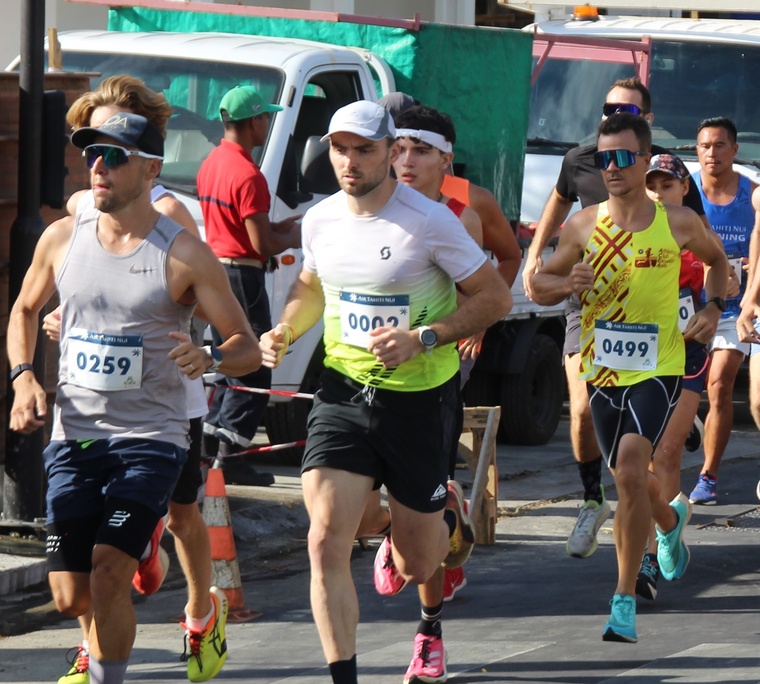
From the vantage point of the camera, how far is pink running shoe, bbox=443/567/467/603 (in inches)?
289

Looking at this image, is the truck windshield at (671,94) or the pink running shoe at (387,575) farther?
the truck windshield at (671,94)

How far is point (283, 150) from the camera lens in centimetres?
993

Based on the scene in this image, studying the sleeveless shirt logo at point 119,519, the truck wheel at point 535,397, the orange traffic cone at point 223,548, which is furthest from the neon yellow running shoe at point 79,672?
the truck wheel at point 535,397

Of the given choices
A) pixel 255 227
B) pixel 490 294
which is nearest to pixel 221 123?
pixel 255 227

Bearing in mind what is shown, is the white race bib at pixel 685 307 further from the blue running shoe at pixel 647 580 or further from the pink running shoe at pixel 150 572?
the pink running shoe at pixel 150 572

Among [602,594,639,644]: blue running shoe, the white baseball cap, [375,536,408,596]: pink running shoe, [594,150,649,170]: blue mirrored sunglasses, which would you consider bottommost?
[602,594,639,644]: blue running shoe

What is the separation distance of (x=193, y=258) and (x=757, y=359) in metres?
4.13

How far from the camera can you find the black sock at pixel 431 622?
20.5 feet

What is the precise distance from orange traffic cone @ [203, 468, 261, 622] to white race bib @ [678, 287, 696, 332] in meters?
2.31

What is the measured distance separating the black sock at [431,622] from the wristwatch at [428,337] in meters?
1.10

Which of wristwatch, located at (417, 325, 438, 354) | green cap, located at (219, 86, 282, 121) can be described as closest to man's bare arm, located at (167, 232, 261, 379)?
wristwatch, located at (417, 325, 438, 354)

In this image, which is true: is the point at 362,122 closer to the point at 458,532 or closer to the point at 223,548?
the point at 458,532

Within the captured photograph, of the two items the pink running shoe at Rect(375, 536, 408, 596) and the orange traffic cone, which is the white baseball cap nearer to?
the pink running shoe at Rect(375, 536, 408, 596)

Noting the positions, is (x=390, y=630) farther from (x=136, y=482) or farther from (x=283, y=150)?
(x=283, y=150)
